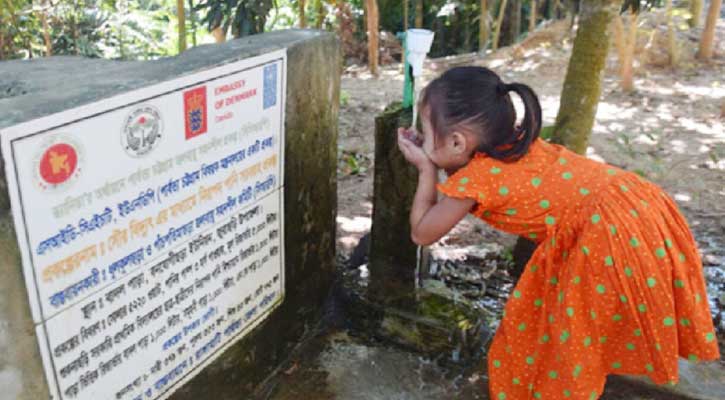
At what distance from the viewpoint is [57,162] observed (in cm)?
156

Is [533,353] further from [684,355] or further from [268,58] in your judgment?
[268,58]

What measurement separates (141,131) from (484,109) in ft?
3.15

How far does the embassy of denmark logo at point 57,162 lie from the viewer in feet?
5.00

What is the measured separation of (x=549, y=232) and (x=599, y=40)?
1333 mm

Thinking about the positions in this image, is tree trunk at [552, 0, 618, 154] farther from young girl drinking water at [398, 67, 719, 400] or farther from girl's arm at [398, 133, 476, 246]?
girl's arm at [398, 133, 476, 246]

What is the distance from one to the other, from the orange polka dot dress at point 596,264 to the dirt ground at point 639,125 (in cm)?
127

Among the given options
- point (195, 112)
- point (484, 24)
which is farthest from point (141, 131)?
point (484, 24)

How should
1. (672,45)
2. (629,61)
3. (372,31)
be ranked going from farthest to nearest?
1. (372,31)
2. (672,45)
3. (629,61)

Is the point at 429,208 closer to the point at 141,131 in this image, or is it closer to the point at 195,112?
the point at 195,112

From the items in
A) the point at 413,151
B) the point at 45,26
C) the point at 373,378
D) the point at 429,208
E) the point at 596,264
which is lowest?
the point at 373,378

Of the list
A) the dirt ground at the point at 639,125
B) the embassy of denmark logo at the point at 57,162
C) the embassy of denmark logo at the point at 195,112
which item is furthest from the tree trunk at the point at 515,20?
Result: the embassy of denmark logo at the point at 57,162

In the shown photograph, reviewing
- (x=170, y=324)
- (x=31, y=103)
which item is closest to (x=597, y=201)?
(x=170, y=324)

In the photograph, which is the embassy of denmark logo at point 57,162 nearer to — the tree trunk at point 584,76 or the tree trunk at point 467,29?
the tree trunk at point 584,76

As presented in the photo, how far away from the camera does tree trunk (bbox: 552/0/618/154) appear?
122 inches
